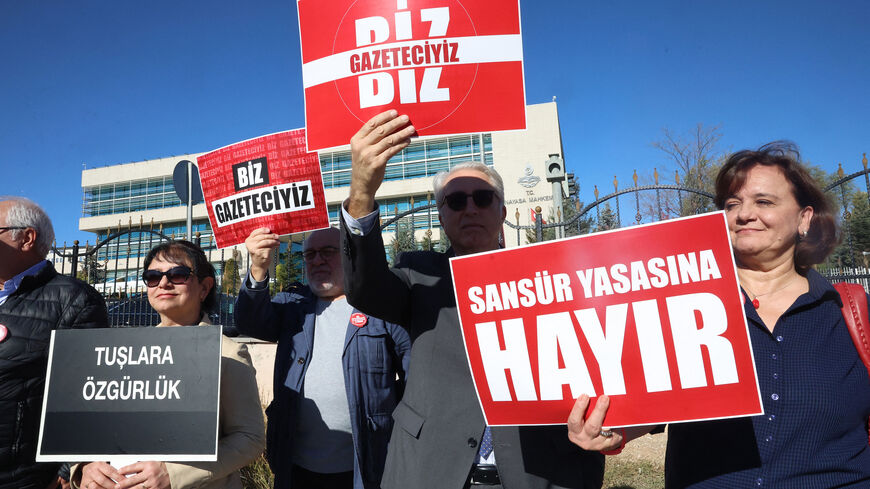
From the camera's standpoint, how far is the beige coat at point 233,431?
204 centimetres

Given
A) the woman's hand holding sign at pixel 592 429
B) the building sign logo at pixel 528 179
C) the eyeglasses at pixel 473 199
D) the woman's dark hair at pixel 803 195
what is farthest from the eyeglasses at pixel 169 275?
the building sign logo at pixel 528 179

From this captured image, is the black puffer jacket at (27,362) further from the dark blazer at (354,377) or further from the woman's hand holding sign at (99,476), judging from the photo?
the dark blazer at (354,377)

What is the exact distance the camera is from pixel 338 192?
41875 mm

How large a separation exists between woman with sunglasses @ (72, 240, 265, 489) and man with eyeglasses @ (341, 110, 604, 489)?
702 mm

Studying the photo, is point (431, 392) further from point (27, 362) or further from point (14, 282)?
point (14, 282)

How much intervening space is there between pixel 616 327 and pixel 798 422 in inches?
27.1

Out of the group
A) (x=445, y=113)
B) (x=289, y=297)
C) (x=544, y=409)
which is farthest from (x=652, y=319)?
(x=289, y=297)

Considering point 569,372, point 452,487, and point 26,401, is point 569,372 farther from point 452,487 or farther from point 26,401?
point 26,401

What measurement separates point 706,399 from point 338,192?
137 feet

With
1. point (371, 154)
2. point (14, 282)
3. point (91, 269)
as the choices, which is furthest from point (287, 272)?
point (371, 154)

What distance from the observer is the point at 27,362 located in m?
2.51

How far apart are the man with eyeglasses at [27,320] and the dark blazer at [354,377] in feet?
2.93

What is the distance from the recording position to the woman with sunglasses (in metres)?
1.97

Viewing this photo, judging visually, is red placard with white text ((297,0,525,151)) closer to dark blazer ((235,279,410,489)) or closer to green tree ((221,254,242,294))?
dark blazer ((235,279,410,489))
